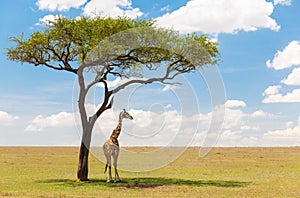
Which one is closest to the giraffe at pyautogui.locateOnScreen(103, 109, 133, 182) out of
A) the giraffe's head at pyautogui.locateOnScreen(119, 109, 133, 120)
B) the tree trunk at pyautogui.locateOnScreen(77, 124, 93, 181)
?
the giraffe's head at pyautogui.locateOnScreen(119, 109, 133, 120)

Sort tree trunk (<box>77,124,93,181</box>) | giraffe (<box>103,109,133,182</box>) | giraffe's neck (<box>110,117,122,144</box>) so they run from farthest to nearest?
1. tree trunk (<box>77,124,93,181</box>)
2. giraffe's neck (<box>110,117,122,144</box>)
3. giraffe (<box>103,109,133,182</box>)

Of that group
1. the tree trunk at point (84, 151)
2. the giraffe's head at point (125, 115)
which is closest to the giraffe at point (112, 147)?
the giraffe's head at point (125, 115)

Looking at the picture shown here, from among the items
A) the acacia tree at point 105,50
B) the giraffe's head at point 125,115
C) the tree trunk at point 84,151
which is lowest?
the tree trunk at point 84,151

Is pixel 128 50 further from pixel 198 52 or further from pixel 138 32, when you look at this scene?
pixel 198 52

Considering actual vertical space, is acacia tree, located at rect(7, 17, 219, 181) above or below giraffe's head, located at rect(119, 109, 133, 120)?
above

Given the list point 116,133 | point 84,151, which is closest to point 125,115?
point 116,133

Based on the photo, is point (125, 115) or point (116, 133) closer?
point (116, 133)

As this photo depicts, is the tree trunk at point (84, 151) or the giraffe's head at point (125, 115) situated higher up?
the giraffe's head at point (125, 115)

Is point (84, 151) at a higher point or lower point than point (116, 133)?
lower

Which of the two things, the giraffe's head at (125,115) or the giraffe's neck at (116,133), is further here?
the giraffe's head at (125,115)

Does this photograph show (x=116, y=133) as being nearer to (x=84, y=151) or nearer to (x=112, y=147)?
(x=112, y=147)

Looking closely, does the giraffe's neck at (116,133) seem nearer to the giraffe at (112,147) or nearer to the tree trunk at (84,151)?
the giraffe at (112,147)

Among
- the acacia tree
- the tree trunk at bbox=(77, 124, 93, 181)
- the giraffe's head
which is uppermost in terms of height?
the acacia tree

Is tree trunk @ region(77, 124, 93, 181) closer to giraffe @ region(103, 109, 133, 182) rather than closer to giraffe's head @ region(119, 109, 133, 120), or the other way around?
giraffe @ region(103, 109, 133, 182)
